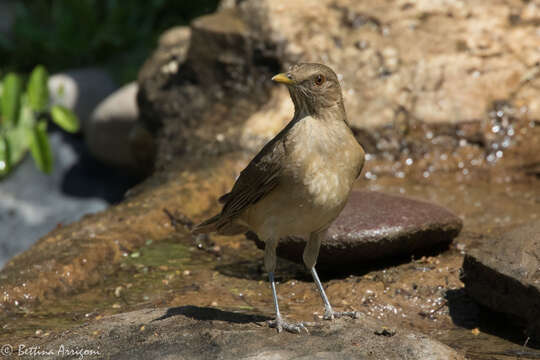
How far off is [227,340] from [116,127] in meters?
7.80

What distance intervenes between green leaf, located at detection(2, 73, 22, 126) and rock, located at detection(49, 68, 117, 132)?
4.46 meters

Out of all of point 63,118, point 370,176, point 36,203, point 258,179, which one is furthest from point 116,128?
point 258,179

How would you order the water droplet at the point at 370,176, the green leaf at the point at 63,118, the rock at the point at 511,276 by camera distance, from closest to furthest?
the rock at the point at 511,276, the green leaf at the point at 63,118, the water droplet at the point at 370,176

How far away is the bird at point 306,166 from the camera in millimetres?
4230

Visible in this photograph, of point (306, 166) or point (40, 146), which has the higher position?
point (306, 166)

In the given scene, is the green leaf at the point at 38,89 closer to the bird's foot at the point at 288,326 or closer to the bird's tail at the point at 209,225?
the bird's tail at the point at 209,225

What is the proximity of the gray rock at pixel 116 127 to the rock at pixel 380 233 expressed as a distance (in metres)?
5.89

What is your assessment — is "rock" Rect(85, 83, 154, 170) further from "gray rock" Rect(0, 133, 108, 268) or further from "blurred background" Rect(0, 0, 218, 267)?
"gray rock" Rect(0, 133, 108, 268)

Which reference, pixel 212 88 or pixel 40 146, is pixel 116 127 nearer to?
pixel 212 88

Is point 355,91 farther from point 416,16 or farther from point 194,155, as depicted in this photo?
point 194,155

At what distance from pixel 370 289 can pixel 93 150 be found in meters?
7.46

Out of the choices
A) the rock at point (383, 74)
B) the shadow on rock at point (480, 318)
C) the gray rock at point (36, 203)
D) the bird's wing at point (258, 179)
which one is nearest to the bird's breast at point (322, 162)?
the bird's wing at point (258, 179)

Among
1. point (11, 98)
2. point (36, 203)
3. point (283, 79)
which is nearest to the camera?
point (283, 79)

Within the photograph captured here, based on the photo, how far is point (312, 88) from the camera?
4297 mm
